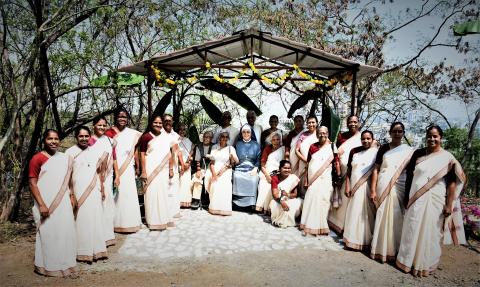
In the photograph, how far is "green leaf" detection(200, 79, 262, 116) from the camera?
6844mm

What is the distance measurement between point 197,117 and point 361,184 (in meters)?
8.08

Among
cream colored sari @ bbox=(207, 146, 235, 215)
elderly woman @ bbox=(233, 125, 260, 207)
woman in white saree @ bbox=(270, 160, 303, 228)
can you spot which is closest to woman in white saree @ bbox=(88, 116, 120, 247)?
cream colored sari @ bbox=(207, 146, 235, 215)

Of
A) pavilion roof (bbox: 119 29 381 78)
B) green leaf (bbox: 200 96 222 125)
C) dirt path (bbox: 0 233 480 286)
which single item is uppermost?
pavilion roof (bbox: 119 29 381 78)

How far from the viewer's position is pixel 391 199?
160 inches

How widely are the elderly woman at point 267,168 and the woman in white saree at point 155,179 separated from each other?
1813 millimetres

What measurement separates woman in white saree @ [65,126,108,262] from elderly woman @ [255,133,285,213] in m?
2.93

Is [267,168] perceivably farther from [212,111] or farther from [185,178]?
[212,111]

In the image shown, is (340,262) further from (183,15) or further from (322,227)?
(183,15)

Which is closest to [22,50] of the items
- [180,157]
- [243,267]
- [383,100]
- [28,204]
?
[28,204]

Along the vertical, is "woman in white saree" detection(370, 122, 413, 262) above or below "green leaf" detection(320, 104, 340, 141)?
below

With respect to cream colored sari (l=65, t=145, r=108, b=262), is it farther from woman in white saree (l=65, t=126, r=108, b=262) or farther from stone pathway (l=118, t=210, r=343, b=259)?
stone pathway (l=118, t=210, r=343, b=259)

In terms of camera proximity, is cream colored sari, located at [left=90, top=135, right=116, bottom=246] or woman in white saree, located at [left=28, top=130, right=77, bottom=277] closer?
woman in white saree, located at [left=28, top=130, right=77, bottom=277]

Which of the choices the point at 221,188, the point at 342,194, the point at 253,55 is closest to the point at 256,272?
the point at 342,194

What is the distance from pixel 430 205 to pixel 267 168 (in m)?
2.88
